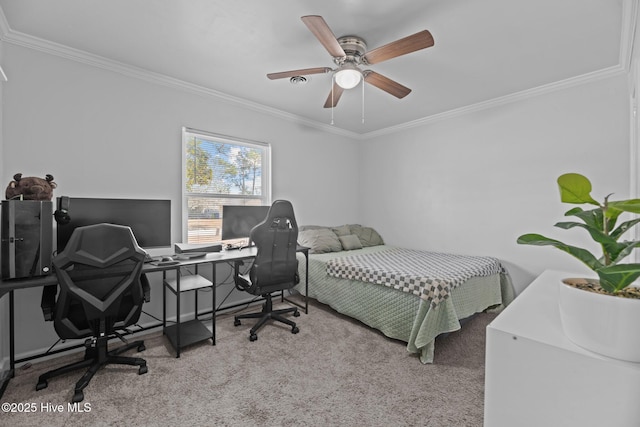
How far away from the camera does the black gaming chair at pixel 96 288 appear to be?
171 cm

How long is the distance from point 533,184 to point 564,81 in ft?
3.56

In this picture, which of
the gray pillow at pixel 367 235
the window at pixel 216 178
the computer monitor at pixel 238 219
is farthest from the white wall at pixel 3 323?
the gray pillow at pixel 367 235

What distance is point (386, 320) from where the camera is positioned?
8.39ft

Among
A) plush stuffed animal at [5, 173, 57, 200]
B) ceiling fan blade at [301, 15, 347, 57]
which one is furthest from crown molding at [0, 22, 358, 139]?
ceiling fan blade at [301, 15, 347, 57]

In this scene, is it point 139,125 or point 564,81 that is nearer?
point 139,125

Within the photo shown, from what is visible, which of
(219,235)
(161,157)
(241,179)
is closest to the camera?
(161,157)

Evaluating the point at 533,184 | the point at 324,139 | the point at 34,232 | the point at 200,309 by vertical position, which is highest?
the point at 324,139

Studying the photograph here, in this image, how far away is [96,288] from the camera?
5.90ft

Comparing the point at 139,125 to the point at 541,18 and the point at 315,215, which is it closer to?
the point at 315,215

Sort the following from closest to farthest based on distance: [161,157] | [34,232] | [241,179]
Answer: [34,232] < [161,157] < [241,179]

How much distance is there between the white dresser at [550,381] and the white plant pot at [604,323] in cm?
2

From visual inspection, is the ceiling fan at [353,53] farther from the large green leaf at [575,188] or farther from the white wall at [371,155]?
the white wall at [371,155]

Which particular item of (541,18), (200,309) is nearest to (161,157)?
(200,309)

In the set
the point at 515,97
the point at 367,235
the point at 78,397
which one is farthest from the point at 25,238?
the point at 515,97
